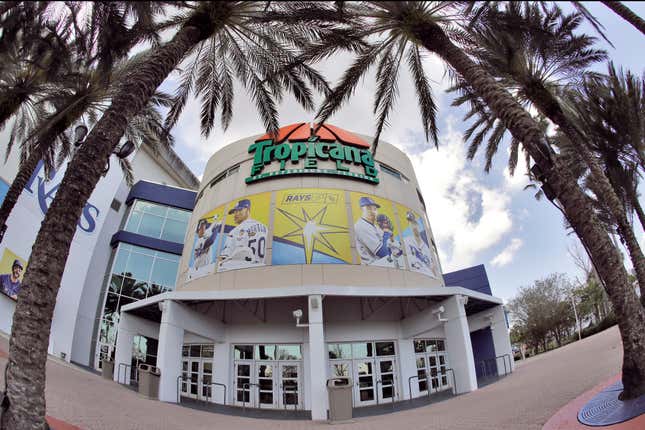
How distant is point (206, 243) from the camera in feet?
64.8

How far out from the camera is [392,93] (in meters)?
11.1

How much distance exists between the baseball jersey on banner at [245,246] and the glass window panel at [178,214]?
13574 millimetres

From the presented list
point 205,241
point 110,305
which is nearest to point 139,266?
point 110,305

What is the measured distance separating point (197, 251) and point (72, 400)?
36.7 feet

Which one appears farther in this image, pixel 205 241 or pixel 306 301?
pixel 205 241

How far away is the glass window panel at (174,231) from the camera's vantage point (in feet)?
96.7

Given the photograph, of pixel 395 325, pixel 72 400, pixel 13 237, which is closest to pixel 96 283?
pixel 13 237

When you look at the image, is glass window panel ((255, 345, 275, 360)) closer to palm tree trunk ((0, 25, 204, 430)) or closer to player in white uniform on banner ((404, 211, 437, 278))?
player in white uniform on banner ((404, 211, 437, 278))

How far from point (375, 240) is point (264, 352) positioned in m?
7.57

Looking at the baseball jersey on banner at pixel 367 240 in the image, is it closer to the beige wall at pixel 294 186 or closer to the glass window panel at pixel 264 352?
the beige wall at pixel 294 186

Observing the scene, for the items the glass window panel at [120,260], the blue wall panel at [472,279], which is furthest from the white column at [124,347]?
the blue wall panel at [472,279]

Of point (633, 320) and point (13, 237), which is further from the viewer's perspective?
point (13, 237)

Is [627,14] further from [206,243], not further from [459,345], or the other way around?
[206,243]

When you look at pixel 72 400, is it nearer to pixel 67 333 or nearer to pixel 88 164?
pixel 88 164
